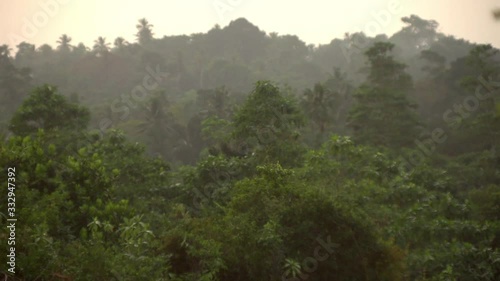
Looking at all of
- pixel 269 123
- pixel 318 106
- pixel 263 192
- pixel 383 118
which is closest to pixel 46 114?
pixel 269 123

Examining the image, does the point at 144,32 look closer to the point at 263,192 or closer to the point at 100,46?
the point at 100,46

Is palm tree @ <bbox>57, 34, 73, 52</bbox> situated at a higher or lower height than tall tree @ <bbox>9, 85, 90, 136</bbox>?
higher

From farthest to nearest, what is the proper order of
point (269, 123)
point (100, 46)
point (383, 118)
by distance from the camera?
1. point (100, 46)
2. point (383, 118)
3. point (269, 123)

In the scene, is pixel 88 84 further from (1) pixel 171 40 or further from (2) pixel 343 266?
(2) pixel 343 266

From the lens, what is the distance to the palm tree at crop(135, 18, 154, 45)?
78312 mm

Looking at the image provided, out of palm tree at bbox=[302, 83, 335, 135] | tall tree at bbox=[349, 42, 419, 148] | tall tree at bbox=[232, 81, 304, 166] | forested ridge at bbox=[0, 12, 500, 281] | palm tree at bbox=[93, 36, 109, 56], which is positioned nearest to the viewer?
forested ridge at bbox=[0, 12, 500, 281]

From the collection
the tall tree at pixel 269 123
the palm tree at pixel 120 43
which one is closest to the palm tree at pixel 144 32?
the palm tree at pixel 120 43

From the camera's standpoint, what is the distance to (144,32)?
259 ft

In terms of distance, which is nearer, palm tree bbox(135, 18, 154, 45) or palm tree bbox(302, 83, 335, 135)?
palm tree bbox(302, 83, 335, 135)

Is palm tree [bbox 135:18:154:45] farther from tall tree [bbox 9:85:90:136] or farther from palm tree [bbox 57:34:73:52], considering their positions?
tall tree [bbox 9:85:90:136]

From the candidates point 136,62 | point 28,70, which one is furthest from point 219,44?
point 28,70

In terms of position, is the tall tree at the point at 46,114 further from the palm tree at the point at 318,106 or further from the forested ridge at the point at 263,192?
the palm tree at the point at 318,106

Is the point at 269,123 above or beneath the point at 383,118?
beneath

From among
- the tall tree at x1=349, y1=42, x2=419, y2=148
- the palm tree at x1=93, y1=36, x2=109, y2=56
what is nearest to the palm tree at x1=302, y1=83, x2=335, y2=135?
the tall tree at x1=349, y1=42, x2=419, y2=148
